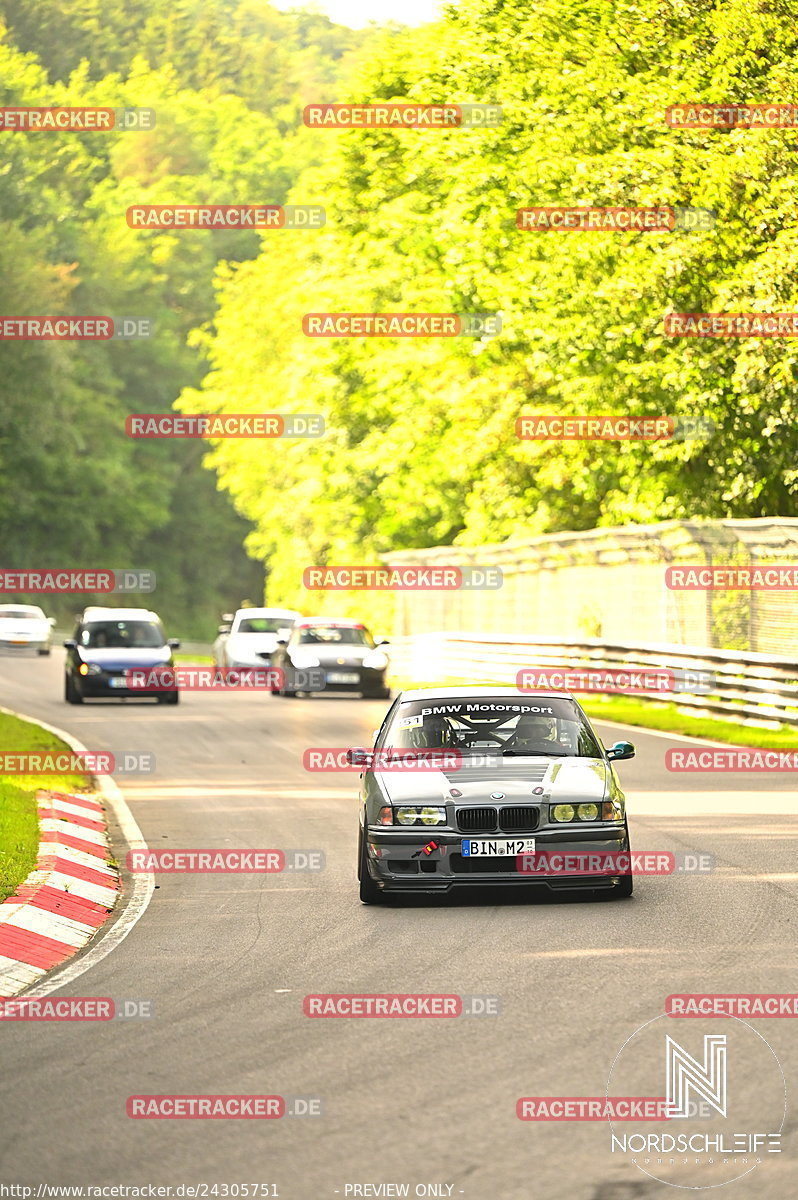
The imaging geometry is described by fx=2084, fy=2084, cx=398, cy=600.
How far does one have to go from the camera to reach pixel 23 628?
216 feet

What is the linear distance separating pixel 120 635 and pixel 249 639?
6.22 m

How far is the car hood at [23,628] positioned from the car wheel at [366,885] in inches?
2117

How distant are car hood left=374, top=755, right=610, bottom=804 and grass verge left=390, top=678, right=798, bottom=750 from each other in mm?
9398

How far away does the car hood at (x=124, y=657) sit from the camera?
35.7 m

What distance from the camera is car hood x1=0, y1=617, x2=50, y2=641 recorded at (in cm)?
6544

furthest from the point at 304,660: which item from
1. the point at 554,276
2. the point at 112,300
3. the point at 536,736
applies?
the point at 112,300

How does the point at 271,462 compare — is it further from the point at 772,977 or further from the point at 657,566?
the point at 772,977

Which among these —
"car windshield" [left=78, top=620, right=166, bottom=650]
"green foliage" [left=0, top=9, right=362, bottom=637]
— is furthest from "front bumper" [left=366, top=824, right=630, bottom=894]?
"green foliage" [left=0, top=9, right=362, bottom=637]

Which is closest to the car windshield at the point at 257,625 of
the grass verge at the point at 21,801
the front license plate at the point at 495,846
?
the grass verge at the point at 21,801

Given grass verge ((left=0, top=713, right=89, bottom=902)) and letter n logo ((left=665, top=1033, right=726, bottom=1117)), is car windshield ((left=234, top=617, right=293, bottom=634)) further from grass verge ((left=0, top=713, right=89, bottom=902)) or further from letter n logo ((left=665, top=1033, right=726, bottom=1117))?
letter n logo ((left=665, top=1033, right=726, bottom=1117))

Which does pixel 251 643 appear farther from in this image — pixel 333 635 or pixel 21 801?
pixel 21 801

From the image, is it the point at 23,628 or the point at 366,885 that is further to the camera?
the point at 23,628

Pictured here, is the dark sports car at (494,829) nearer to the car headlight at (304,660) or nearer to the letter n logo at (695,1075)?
the letter n logo at (695,1075)

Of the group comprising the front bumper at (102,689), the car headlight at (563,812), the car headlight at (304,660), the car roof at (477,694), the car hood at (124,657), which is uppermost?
the car roof at (477,694)
